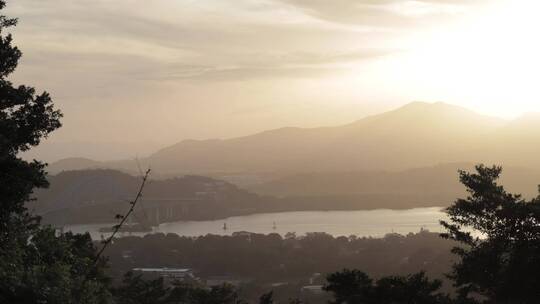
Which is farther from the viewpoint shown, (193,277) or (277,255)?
(277,255)

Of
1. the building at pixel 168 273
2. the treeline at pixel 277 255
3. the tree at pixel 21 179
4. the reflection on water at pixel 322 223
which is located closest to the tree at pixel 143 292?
the tree at pixel 21 179

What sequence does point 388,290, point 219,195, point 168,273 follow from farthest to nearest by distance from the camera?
point 219,195
point 168,273
point 388,290

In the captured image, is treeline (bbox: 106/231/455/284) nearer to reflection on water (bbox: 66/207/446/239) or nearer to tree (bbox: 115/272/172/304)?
reflection on water (bbox: 66/207/446/239)

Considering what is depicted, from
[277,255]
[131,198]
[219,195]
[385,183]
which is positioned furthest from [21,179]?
[385,183]

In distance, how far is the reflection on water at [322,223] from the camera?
2459 inches

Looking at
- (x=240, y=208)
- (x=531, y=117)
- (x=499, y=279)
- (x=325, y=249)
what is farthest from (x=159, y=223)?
(x=531, y=117)

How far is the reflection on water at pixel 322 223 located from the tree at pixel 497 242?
147ft

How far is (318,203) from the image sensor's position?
309ft

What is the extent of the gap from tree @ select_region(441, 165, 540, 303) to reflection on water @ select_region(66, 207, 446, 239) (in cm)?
4479

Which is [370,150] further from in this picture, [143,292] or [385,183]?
[143,292]

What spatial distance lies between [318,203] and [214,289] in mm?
77977

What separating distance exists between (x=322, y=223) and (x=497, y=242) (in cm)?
6168

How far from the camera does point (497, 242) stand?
12.8 metres

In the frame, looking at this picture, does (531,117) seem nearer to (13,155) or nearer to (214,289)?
(214,289)
